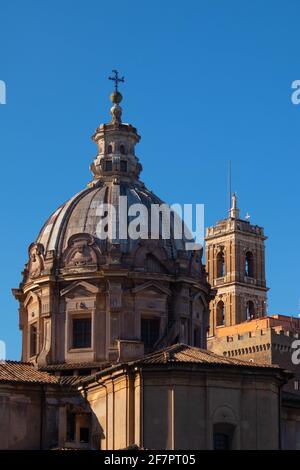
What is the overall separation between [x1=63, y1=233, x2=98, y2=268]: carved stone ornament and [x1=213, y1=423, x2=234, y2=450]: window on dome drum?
12656 mm

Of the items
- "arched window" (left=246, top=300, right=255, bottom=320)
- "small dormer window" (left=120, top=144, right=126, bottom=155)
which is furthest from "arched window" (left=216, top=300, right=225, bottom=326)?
"small dormer window" (left=120, top=144, right=126, bottom=155)

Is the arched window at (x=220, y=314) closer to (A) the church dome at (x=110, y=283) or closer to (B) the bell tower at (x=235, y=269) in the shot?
(B) the bell tower at (x=235, y=269)

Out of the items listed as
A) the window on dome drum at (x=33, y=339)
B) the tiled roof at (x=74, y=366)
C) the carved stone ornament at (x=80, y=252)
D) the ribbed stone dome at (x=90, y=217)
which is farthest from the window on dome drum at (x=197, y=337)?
the window on dome drum at (x=33, y=339)

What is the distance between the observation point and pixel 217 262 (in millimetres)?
160125

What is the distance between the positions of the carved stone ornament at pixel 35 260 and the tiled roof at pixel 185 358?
10909 mm

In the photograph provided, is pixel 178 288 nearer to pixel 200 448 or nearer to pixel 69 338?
pixel 69 338

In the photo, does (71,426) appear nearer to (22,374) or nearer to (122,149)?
(22,374)

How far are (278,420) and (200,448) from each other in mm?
3902

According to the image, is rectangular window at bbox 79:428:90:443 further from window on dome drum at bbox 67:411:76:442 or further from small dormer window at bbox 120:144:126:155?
small dormer window at bbox 120:144:126:155

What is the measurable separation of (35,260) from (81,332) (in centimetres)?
496

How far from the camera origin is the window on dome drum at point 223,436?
60.7 metres

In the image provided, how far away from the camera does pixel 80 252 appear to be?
71.1 m

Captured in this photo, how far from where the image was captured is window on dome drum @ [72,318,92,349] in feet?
228

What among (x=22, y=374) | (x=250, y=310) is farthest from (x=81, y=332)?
(x=250, y=310)
